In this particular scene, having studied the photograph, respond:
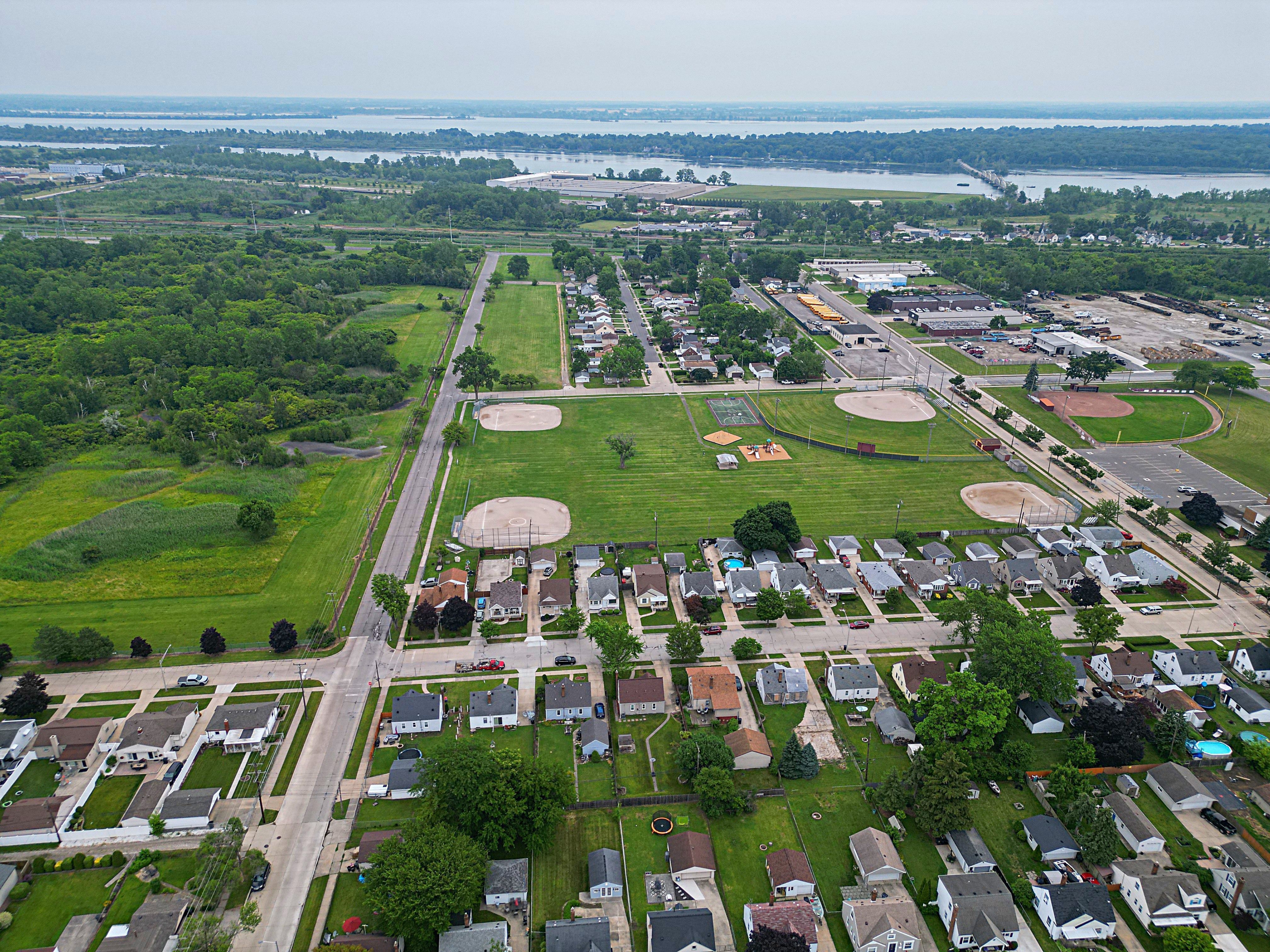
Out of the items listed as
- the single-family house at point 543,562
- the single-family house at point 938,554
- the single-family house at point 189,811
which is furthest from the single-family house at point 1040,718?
the single-family house at point 189,811

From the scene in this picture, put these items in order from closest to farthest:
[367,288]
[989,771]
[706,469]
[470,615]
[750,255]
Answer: [989,771], [470,615], [706,469], [367,288], [750,255]

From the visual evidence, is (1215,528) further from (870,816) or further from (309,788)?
(309,788)

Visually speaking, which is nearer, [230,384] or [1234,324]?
[230,384]

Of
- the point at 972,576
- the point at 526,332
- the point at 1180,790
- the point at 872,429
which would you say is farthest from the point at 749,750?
the point at 526,332

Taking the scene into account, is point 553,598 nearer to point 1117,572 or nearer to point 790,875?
point 790,875

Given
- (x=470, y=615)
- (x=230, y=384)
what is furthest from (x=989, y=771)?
(x=230, y=384)

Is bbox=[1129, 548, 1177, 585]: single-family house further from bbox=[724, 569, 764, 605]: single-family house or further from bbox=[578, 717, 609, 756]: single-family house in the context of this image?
bbox=[578, 717, 609, 756]: single-family house

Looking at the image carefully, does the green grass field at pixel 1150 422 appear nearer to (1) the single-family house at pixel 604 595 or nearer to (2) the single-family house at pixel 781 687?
(2) the single-family house at pixel 781 687
